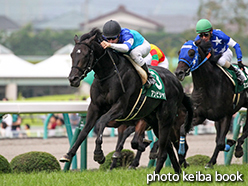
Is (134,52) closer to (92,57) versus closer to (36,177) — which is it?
(92,57)

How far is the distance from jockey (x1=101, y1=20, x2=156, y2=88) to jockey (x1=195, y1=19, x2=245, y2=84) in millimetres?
1310

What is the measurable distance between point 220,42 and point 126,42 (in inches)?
79.6

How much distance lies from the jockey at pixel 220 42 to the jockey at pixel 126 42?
1.31m

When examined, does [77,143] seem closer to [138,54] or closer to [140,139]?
[138,54]

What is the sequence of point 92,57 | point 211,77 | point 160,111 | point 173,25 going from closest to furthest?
point 92,57, point 160,111, point 211,77, point 173,25

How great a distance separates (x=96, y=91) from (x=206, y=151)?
325 centimetres

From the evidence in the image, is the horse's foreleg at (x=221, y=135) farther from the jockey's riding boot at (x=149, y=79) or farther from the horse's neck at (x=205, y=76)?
the jockey's riding boot at (x=149, y=79)

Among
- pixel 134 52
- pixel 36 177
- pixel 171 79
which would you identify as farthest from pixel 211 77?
pixel 36 177

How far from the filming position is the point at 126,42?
4.97m

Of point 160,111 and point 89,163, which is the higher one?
point 160,111

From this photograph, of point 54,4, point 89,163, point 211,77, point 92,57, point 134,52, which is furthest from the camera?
point 54,4

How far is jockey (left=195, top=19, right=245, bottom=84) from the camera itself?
6.33m

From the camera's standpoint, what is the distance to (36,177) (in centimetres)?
475

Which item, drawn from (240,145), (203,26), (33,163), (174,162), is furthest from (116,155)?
(203,26)
